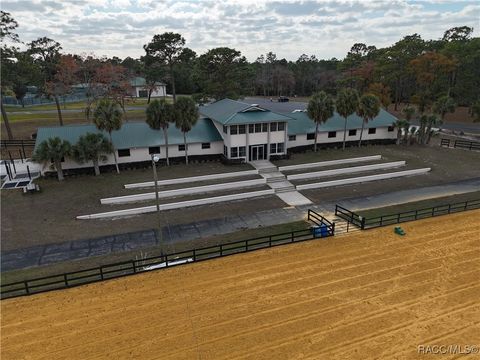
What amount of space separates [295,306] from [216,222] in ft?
35.3

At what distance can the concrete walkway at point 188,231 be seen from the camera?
68.6 ft

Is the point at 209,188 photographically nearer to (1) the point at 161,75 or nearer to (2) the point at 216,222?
(2) the point at 216,222

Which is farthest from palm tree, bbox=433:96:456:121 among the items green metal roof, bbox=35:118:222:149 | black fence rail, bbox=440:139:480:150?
green metal roof, bbox=35:118:222:149

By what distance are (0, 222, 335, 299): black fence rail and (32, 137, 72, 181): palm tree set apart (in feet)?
55.2

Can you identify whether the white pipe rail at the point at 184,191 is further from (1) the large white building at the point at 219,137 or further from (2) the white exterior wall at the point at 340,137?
(2) the white exterior wall at the point at 340,137

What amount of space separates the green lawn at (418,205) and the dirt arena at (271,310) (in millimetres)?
5578

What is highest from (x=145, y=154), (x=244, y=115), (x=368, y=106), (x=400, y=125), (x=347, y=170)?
(x=368, y=106)

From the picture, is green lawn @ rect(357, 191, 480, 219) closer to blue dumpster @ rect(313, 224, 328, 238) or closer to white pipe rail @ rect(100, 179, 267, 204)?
blue dumpster @ rect(313, 224, 328, 238)

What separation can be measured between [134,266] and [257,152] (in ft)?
75.2

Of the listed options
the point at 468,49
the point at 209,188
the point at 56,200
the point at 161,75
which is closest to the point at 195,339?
the point at 209,188

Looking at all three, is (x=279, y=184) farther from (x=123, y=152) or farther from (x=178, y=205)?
(x=123, y=152)

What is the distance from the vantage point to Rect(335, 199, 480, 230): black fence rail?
24438 mm

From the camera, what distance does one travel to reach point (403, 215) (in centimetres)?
2591

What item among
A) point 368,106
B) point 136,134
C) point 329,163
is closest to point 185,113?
point 136,134
